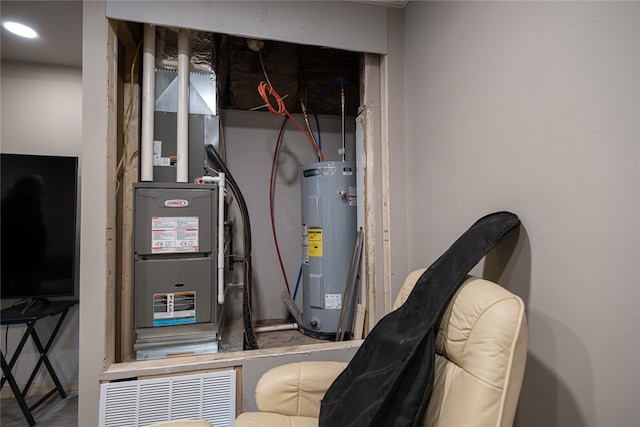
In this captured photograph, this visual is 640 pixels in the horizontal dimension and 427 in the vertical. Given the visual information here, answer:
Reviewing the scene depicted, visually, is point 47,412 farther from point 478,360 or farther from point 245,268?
point 478,360

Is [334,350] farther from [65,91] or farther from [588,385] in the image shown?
[65,91]

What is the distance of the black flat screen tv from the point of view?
1.94 m

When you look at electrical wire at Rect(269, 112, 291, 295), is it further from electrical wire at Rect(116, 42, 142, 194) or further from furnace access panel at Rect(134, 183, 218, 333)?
electrical wire at Rect(116, 42, 142, 194)

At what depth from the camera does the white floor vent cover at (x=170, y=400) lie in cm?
137

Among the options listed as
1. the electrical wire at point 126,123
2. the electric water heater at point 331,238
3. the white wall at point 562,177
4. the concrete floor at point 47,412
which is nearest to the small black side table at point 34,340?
the concrete floor at point 47,412

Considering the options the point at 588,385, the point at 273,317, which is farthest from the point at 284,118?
the point at 588,385

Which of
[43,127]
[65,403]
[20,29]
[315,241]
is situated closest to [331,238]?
[315,241]

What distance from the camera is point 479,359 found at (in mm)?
744

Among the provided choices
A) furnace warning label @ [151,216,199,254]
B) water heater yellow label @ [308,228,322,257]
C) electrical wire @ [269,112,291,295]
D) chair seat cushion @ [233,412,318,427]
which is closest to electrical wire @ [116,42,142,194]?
furnace warning label @ [151,216,199,254]

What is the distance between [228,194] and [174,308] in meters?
0.99

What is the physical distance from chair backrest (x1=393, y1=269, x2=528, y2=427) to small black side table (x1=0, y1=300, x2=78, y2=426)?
250 cm

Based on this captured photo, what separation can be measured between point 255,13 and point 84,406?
7.46 ft

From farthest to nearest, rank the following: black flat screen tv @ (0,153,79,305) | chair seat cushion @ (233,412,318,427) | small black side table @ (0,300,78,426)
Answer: black flat screen tv @ (0,153,79,305), small black side table @ (0,300,78,426), chair seat cushion @ (233,412,318,427)

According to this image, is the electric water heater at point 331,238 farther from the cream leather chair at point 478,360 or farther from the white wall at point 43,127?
the white wall at point 43,127
